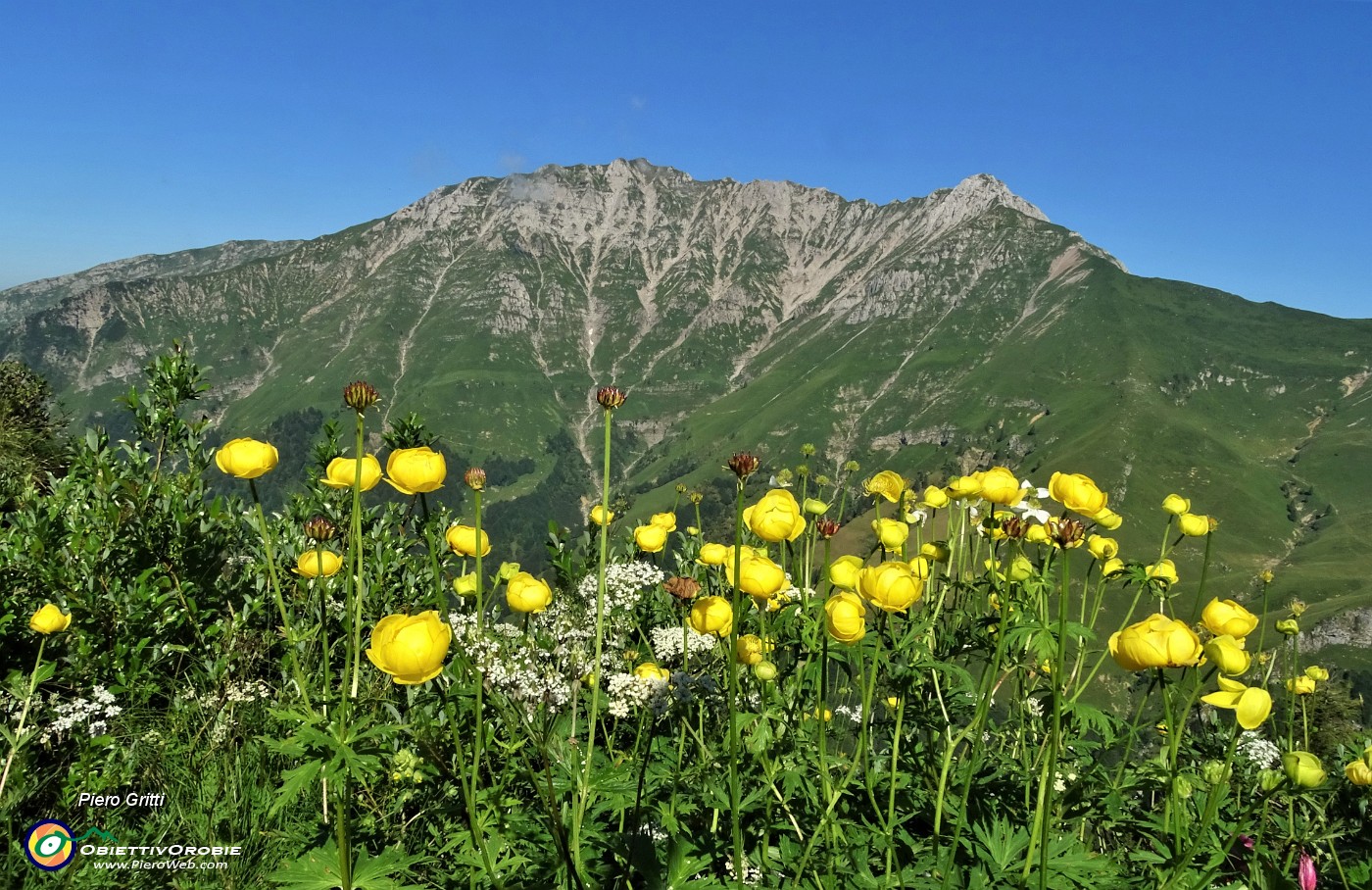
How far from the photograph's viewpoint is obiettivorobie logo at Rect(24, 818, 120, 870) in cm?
292

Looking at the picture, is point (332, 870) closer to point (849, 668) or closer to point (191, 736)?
point (849, 668)

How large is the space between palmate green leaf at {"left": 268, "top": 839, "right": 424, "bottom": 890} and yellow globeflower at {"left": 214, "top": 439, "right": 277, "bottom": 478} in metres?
1.49

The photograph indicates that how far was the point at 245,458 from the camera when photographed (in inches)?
119

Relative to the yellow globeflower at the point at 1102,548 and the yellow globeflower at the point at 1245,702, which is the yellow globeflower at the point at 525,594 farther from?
the yellow globeflower at the point at 1102,548

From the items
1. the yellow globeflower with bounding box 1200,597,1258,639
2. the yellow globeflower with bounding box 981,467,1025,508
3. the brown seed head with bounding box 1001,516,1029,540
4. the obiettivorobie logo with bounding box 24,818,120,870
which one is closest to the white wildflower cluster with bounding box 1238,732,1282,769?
the yellow globeflower with bounding box 1200,597,1258,639

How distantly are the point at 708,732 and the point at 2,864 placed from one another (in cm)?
303

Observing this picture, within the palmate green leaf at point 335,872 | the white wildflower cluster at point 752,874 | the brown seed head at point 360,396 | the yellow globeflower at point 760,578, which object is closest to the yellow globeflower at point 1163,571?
the yellow globeflower at point 760,578

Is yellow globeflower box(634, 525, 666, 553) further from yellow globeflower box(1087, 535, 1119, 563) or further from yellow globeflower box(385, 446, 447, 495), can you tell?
yellow globeflower box(1087, 535, 1119, 563)

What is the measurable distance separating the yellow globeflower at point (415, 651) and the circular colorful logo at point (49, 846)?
2.19m

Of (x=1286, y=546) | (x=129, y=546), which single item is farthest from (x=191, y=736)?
(x=1286, y=546)

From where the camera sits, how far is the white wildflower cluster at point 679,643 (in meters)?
3.40

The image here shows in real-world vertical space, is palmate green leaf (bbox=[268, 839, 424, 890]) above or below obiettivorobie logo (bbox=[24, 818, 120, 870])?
above

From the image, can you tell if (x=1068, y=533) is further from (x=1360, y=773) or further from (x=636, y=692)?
(x=636, y=692)

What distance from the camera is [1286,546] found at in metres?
146
